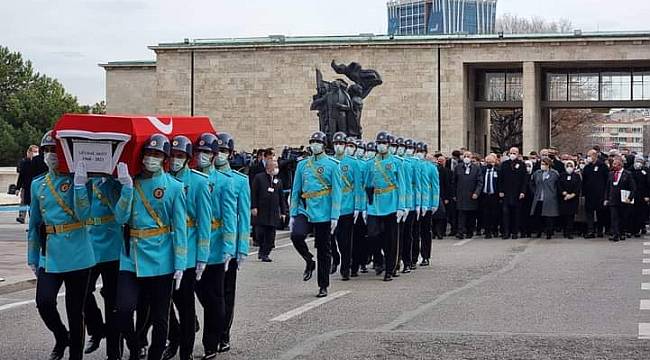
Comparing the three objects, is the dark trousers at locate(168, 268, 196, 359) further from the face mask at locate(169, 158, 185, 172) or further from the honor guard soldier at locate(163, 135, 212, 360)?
the face mask at locate(169, 158, 185, 172)

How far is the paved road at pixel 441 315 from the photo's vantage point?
969cm

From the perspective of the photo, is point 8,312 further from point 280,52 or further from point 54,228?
point 280,52

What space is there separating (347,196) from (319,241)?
1.64m

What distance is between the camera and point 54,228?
8.79m

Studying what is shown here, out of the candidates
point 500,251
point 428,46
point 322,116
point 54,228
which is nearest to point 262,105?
point 428,46

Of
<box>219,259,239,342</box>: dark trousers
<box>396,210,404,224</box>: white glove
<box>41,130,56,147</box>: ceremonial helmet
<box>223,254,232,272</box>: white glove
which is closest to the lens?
<box>41,130,56,147</box>: ceremonial helmet

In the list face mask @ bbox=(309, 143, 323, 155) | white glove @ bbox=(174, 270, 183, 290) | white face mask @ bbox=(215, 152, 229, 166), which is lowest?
white glove @ bbox=(174, 270, 183, 290)

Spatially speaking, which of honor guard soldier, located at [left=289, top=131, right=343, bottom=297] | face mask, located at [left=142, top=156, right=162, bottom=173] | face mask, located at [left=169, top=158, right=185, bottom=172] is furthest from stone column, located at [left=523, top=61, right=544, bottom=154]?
face mask, located at [left=142, top=156, right=162, bottom=173]

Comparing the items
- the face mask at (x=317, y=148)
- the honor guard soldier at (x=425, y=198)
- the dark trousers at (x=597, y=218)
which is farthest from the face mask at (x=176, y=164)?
the dark trousers at (x=597, y=218)

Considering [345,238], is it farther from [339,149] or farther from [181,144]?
[181,144]

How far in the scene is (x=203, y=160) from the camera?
9.47 m

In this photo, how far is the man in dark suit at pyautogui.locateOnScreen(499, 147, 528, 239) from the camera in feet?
83.8

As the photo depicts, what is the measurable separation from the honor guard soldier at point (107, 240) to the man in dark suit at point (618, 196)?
675 inches

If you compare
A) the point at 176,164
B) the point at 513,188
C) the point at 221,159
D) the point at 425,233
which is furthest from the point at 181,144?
the point at 513,188
